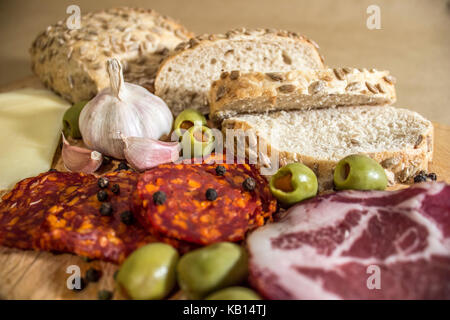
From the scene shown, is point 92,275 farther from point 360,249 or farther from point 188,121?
point 188,121

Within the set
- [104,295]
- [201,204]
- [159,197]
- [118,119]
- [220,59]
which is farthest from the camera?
[220,59]

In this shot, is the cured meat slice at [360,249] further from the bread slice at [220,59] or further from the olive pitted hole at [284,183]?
the bread slice at [220,59]

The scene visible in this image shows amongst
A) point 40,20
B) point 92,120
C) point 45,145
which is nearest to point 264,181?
point 92,120

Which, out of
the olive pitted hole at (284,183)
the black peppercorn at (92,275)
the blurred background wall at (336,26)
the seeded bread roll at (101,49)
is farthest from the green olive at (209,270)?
the blurred background wall at (336,26)

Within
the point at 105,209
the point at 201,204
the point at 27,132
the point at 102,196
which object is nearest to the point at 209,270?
the point at 201,204
